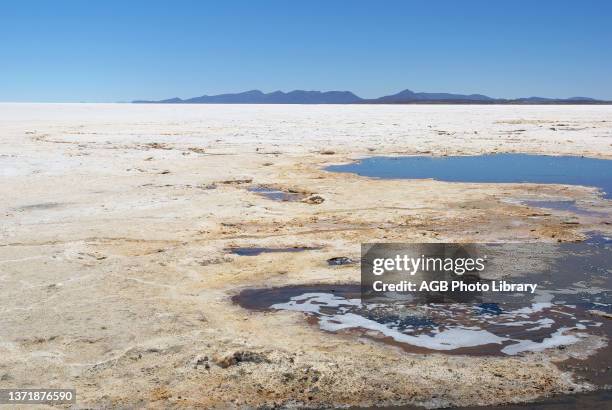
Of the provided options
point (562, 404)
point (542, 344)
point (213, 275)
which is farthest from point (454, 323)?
point (213, 275)

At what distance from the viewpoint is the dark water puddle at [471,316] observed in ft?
17.0

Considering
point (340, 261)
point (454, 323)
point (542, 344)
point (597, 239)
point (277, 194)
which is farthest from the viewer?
point (277, 194)

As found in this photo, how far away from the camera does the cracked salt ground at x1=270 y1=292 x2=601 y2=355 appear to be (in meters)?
5.18

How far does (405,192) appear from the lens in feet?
40.5

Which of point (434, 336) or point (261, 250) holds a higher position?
point (261, 250)

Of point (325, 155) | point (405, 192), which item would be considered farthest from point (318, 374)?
point (325, 155)

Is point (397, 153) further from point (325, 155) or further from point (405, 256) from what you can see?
point (405, 256)

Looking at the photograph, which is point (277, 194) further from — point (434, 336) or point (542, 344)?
point (542, 344)

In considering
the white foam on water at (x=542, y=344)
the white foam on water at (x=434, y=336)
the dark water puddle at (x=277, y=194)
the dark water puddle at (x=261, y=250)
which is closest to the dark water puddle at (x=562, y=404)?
the white foam on water at (x=542, y=344)

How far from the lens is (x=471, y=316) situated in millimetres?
5762

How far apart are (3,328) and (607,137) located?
83.0ft

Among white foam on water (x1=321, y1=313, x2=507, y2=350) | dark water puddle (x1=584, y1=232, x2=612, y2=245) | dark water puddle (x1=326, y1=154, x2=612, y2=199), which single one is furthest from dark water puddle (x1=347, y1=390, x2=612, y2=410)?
dark water puddle (x1=326, y1=154, x2=612, y2=199)

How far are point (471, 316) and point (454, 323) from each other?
0.28m

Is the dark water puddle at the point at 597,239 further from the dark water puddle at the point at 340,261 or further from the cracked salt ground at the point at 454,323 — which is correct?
the dark water puddle at the point at 340,261
